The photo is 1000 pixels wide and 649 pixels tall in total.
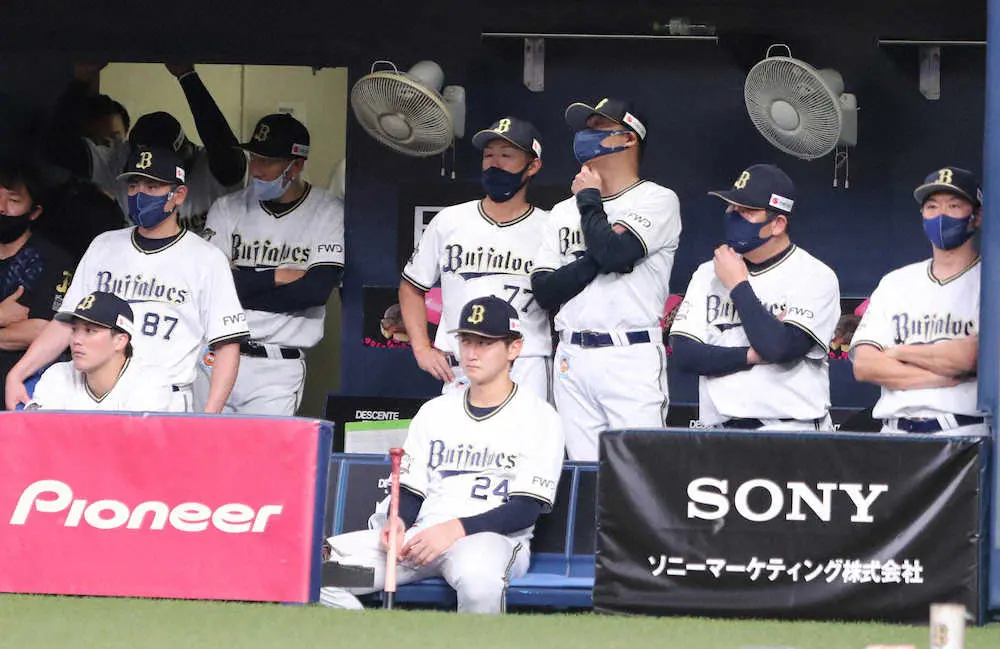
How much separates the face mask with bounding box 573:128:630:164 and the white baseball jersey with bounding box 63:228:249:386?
Result: 1556mm

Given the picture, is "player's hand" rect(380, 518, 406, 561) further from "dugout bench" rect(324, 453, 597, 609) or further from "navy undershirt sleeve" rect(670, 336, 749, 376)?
"navy undershirt sleeve" rect(670, 336, 749, 376)

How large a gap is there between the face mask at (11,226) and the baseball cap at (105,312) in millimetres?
1580

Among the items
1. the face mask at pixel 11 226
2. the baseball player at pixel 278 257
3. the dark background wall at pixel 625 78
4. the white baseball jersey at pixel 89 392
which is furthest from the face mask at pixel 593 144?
the face mask at pixel 11 226

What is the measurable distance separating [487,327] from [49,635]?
200 cm

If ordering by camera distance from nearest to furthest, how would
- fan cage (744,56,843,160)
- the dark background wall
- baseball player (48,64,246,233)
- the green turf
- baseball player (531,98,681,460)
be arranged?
the green turf < baseball player (531,98,681,460) < fan cage (744,56,843,160) < the dark background wall < baseball player (48,64,246,233)

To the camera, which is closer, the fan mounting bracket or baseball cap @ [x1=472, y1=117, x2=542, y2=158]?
baseball cap @ [x1=472, y1=117, x2=542, y2=158]

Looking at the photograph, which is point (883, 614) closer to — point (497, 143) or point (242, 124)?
point (497, 143)

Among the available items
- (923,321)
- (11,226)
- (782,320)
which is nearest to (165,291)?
(11,226)

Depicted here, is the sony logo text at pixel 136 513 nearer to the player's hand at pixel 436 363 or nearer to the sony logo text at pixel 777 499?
the sony logo text at pixel 777 499

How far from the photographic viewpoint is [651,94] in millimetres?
8172

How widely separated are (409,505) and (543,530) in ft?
1.88

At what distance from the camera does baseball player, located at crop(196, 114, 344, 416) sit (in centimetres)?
760

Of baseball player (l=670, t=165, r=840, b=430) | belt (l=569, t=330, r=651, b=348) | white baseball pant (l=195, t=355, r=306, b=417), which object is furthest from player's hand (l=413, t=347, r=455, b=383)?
baseball player (l=670, t=165, r=840, b=430)

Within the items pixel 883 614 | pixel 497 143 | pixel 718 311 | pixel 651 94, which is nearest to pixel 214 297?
pixel 497 143
